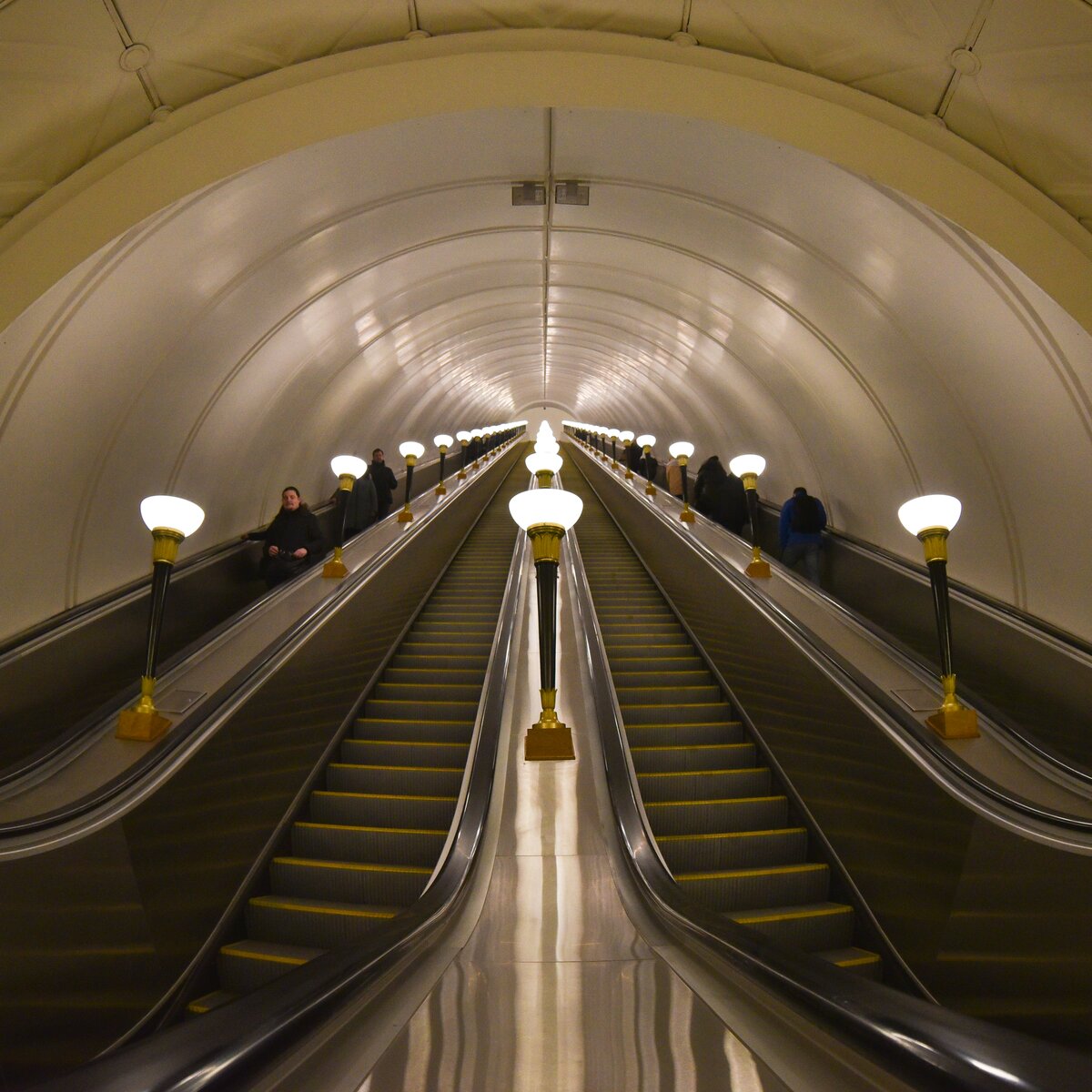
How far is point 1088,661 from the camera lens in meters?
4.76

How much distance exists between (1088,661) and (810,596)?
6.70 ft

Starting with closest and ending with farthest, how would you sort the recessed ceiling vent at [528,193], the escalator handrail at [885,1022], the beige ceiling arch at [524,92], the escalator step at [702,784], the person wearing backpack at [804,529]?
the escalator handrail at [885,1022]
the beige ceiling arch at [524,92]
the escalator step at [702,784]
the recessed ceiling vent at [528,193]
the person wearing backpack at [804,529]

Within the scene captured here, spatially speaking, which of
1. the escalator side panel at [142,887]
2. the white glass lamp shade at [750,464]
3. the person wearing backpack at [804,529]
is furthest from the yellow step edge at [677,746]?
the person wearing backpack at [804,529]

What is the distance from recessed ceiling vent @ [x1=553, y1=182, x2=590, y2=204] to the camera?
655cm

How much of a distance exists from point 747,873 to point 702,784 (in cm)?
95

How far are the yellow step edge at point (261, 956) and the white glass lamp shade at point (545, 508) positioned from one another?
8.40 ft

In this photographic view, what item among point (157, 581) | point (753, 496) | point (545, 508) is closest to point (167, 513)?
point (157, 581)

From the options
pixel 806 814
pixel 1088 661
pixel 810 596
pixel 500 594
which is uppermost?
pixel 500 594

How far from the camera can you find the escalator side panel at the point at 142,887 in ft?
8.55

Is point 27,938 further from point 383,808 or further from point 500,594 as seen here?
point 500,594

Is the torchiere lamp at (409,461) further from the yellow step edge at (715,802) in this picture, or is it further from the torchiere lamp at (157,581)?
the yellow step edge at (715,802)

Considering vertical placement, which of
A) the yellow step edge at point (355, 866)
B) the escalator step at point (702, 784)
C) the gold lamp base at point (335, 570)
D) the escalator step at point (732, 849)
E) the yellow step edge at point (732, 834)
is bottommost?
the yellow step edge at point (355, 866)

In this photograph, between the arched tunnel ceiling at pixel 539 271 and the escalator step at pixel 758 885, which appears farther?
the arched tunnel ceiling at pixel 539 271

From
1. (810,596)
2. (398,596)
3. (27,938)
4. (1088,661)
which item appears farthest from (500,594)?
(27,938)
